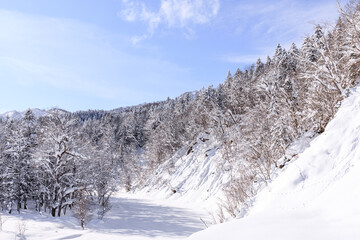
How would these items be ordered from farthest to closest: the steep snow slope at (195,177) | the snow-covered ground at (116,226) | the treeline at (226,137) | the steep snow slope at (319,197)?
the steep snow slope at (195,177) → the snow-covered ground at (116,226) → the treeline at (226,137) → the steep snow slope at (319,197)

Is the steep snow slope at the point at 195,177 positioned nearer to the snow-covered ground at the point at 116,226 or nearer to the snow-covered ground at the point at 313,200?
the snow-covered ground at the point at 116,226

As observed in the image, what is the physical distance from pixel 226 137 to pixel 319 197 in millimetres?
37866

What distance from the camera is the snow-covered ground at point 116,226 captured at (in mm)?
17719

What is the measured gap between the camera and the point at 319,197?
7219mm

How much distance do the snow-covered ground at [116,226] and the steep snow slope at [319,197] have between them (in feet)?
42.4

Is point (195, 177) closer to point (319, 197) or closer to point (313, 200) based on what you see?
point (313, 200)

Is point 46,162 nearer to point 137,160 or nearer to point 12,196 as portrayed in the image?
point 12,196

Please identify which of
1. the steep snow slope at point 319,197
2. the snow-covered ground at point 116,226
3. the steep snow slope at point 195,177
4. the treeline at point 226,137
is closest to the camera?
the steep snow slope at point 319,197

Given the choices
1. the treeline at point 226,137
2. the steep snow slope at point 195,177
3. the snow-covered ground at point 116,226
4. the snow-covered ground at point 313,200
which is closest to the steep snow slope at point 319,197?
Result: the snow-covered ground at point 313,200

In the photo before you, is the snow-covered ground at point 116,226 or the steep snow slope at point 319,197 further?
the snow-covered ground at point 116,226

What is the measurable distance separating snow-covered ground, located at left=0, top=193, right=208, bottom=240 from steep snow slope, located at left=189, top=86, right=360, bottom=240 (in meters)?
12.9

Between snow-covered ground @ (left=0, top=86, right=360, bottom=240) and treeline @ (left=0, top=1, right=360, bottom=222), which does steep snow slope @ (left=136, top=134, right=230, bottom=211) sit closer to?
treeline @ (left=0, top=1, right=360, bottom=222)

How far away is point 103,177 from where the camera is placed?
31297 millimetres

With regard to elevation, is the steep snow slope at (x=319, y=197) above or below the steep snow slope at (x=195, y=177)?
above
